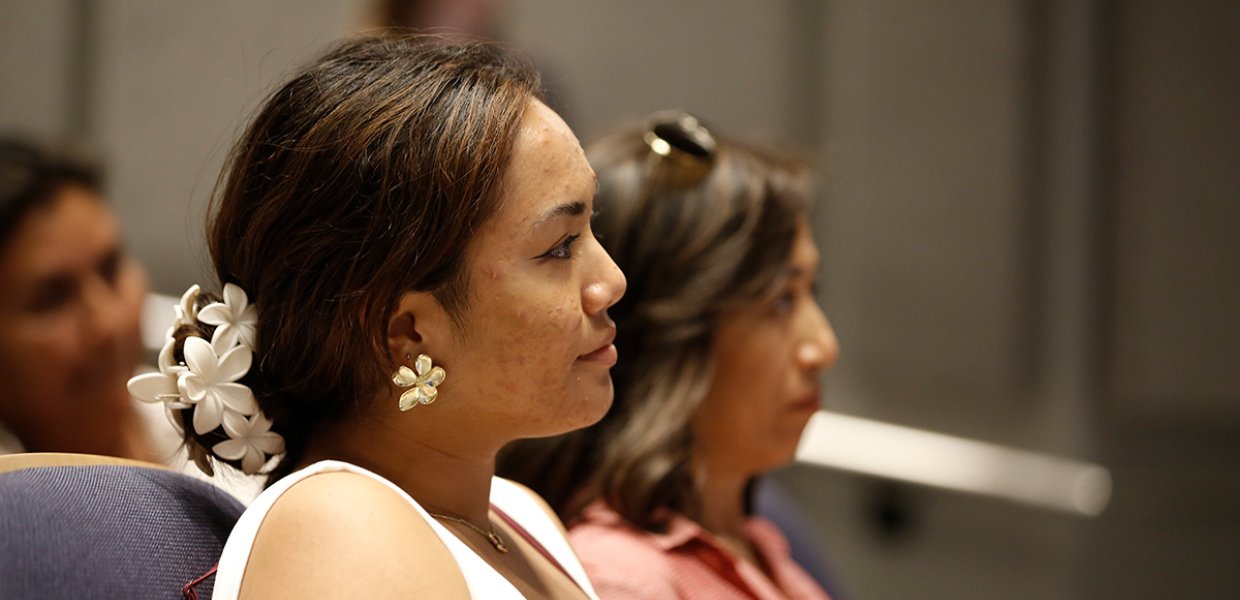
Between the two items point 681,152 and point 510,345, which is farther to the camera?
point 681,152

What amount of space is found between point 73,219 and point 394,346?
0.93 metres

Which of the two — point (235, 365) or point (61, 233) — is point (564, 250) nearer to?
point (235, 365)

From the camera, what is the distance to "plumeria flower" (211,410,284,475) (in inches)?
46.8

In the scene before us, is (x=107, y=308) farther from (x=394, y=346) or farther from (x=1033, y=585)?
(x=1033, y=585)

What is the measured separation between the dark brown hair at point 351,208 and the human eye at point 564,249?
72mm

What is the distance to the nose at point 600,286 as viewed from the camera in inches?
47.9

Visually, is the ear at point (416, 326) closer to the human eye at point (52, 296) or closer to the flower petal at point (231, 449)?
the flower petal at point (231, 449)

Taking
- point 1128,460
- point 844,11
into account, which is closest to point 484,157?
point 844,11

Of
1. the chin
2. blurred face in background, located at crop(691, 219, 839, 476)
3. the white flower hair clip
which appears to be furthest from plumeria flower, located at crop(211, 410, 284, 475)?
blurred face in background, located at crop(691, 219, 839, 476)

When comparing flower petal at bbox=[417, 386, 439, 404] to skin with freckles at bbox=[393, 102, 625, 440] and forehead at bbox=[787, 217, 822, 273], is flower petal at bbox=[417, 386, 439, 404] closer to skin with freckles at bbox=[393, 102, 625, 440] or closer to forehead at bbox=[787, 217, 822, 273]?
skin with freckles at bbox=[393, 102, 625, 440]

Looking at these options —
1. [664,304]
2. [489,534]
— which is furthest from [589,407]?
[664,304]

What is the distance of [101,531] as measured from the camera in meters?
1.09

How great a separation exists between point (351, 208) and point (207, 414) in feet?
0.71

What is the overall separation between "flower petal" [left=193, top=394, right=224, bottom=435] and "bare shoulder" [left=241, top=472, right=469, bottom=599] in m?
0.15
